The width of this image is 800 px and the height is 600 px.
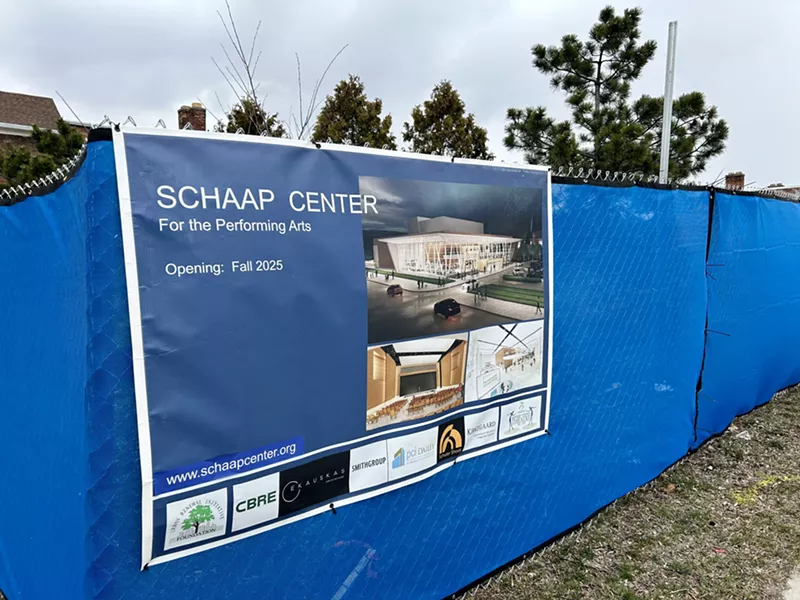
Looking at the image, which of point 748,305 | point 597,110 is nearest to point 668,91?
point 748,305

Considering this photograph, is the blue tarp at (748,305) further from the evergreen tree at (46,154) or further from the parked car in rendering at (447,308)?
the evergreen tree at (46,154)

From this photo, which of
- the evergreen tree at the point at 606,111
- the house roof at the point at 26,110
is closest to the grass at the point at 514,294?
the evergreen tree at the point at 606,111

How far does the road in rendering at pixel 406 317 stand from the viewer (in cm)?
208

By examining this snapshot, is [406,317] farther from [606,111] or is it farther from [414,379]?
[606,111]

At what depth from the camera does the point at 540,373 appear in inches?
106

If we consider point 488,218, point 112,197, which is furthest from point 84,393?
point 488,218

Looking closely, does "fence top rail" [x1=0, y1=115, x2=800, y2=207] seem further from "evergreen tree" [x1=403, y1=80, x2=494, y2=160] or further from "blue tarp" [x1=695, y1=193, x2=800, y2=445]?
"evergreen tree" [x1=403, y1=80, x2=494, y2=160]

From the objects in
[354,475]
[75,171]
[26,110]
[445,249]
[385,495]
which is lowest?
[385,495]

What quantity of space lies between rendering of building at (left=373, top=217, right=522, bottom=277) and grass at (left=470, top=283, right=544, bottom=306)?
86 millimetres

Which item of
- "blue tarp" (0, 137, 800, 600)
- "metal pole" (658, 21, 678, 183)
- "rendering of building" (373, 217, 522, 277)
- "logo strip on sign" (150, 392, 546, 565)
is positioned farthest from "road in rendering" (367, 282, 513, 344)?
"metal pole" (658, 21, 678, 183)

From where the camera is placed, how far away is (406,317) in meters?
2.16

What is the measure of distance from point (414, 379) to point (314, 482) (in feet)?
1.93

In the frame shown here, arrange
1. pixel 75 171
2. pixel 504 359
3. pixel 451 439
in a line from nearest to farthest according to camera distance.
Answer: pixel 75 171 → pixel 451 439 → pixel 504 359

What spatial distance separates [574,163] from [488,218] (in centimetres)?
1373
